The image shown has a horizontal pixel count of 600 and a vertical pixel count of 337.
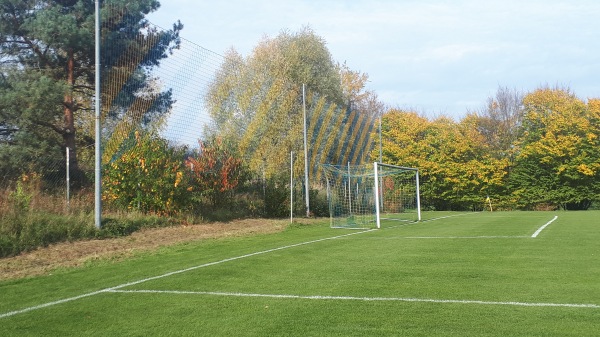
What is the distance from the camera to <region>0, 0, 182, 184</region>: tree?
52.0 ft

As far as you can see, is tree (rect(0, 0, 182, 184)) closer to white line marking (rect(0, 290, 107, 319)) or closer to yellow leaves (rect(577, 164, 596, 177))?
white line marking (rect(0, 290, 107, 319))

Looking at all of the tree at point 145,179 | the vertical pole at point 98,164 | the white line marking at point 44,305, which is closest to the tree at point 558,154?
the tree at point 145,179

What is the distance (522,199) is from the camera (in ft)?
119

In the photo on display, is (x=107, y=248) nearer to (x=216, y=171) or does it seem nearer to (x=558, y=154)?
(x=216, y=171)

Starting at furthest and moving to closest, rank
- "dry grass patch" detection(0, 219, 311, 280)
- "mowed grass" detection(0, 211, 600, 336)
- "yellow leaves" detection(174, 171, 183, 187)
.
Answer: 1. "yellow leaves" detection(174, 171, 183, 187)
2. "dry grass patch" detection(0, 219, 311, 280)
3. "mowed grass" detection(0, 211, 600, 336)

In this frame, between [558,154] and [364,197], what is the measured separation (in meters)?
17.7

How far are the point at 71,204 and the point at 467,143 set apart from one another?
29.9m

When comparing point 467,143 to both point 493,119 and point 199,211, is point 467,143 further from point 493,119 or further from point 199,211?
point 199,211

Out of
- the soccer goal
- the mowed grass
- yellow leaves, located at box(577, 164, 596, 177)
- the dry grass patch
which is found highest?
yellow leaves, located at box(577, 164, 596, 177)

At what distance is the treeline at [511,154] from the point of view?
34.2m

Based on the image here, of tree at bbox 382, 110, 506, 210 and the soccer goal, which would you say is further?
tree at bbox 382, 110, 506, 210

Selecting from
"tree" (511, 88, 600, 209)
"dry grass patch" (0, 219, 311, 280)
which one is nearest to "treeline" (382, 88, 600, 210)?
"tree" (511, 88, 600, 209)

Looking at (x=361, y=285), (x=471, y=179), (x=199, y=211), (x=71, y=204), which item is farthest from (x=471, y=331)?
(x=471, y=179)

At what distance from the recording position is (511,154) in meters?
37.6
